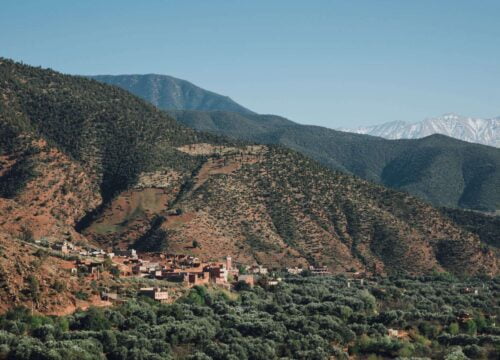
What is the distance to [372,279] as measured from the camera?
468ft

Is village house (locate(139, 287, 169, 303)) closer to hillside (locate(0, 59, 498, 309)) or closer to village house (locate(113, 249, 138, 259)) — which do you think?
village house (locate(113, 249, 138, 259))

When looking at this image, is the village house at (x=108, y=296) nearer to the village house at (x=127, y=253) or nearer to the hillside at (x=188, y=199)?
the village house at (x=127, y=253)

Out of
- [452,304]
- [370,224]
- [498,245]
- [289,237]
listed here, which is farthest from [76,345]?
[498,245]

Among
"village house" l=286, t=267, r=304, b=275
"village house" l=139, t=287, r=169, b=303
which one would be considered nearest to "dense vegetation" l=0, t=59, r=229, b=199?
"village house" l=286, t=267, r=304, b=275

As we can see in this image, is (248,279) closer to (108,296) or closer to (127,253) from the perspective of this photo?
(127,253)

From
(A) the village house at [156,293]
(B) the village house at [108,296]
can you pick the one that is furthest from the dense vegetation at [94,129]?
(B) the village house at [108,296]

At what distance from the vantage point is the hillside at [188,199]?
153 m

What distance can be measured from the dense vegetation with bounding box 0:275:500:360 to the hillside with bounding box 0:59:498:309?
31.7 meters

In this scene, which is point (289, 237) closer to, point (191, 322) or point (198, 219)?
point (198, 219)

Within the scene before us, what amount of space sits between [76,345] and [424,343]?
34.9 m

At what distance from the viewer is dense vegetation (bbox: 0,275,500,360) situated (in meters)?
80.2

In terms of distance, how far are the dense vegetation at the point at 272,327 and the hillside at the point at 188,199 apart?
3171 cm

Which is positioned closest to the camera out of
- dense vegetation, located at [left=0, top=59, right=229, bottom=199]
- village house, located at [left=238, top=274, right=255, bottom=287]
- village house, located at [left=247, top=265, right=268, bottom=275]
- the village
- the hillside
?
the village

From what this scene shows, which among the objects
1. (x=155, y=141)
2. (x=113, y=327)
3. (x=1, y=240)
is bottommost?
(x=113, y=327)
